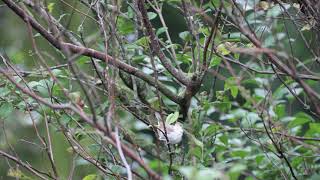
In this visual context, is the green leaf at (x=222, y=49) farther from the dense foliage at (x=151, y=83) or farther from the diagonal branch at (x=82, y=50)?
the diagonal branch at (x=82, y=50)

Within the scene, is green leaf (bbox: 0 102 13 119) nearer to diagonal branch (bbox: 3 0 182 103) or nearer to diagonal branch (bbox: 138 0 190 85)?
diagonal branch (bbox: 3 0 182 103)

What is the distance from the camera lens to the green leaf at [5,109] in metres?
2.11

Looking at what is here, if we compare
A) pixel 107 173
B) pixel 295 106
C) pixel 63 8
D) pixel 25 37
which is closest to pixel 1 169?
pixel 25 37

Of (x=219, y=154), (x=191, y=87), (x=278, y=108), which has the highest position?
(x=191, y=87)

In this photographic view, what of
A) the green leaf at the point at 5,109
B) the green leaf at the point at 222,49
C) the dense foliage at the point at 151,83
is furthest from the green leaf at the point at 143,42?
the green leaf at the point at 5,109

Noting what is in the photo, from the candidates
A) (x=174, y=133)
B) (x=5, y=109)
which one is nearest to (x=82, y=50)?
(x=5, y=109)

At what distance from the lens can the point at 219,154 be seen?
2.78 meters

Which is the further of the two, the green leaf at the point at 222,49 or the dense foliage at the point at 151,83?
the green leaf at the point at 222,49

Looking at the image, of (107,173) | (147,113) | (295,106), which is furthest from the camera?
(295,106)

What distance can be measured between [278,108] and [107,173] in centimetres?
94

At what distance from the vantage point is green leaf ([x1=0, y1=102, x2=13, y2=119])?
6.91ft

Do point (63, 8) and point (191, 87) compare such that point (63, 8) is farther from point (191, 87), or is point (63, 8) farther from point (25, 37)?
point (25, 37)

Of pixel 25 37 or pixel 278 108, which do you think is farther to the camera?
pixel 25 37

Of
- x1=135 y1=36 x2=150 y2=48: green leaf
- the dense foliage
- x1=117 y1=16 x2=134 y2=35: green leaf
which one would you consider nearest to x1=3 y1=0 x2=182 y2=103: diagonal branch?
the dense foliage
